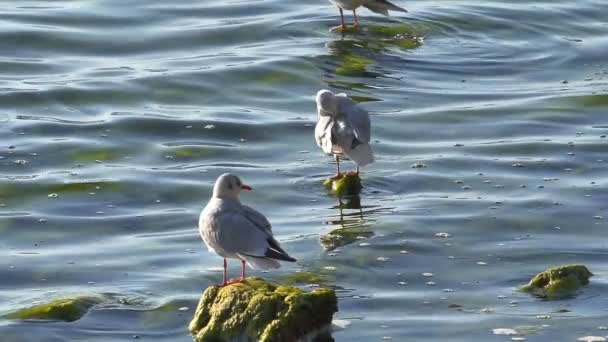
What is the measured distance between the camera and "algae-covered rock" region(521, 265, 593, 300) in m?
10.1

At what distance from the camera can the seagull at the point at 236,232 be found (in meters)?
9.32

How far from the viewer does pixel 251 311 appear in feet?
30.1

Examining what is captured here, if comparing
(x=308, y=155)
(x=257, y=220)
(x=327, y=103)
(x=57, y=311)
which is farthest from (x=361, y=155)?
(x=57, y=311)

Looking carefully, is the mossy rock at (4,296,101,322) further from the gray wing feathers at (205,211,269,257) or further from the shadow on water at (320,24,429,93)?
the shadow on water at (320,24,429,93)

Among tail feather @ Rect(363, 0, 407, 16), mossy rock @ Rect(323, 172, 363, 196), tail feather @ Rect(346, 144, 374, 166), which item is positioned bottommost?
mossy rock @ Rect(323, 172, 363, 196)

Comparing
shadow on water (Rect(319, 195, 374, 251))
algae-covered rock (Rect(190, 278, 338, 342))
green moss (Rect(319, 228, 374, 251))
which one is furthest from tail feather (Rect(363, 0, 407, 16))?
algae-covered rock (Rect(190, 278, 338, 342))

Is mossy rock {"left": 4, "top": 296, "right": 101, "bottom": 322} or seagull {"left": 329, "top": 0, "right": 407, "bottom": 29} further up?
seagull {"left": 329, "top": 0, "right": 407, "bottom": 29}

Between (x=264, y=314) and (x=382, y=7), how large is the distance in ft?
35.8

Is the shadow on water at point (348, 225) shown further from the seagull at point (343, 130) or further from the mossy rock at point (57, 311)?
the mossy rock at point (57, 311)

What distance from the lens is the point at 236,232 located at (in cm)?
940

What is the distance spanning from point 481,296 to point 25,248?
3584mm

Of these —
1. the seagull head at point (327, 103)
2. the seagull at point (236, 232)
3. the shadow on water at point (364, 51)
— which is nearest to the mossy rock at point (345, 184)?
the seagull head at point (327, 103)

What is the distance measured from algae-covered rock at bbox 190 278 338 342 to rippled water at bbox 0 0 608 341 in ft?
0.83

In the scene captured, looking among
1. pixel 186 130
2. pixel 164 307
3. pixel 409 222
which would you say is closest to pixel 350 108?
pixel 409 222
